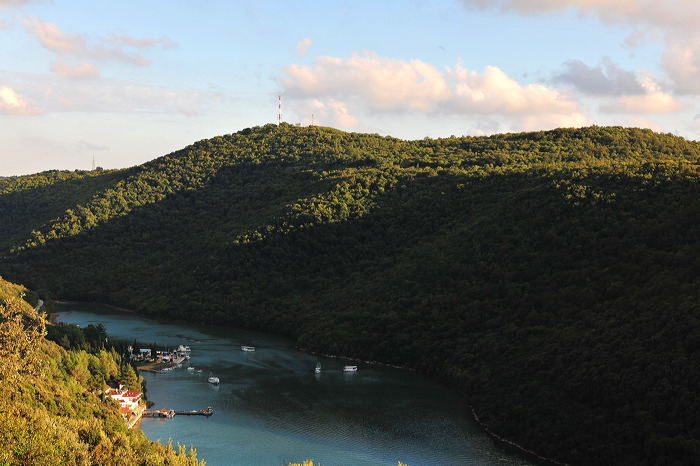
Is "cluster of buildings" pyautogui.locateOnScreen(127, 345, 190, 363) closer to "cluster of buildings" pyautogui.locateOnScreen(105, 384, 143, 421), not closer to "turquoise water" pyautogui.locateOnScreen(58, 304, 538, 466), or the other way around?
"turquoise water" pyautogui.locateOnScreen(58, 304, 538, 466)

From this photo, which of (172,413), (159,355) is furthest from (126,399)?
(159,355)

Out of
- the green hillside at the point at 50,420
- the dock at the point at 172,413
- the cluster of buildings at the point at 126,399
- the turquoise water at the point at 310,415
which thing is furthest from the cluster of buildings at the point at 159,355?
the green hillside at the point at 50,420

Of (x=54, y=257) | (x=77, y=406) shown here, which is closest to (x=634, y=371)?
(x=77, y=406)

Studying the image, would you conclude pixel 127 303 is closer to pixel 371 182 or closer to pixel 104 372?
pixel 371 182

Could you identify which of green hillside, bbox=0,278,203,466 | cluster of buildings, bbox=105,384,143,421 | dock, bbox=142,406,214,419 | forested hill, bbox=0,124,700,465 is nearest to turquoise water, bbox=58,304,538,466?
dock, bbox=142,406,214,419

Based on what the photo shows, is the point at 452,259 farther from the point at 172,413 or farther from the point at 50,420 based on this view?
the point at 50,420

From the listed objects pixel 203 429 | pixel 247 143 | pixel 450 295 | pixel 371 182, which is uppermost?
pixel 247 143
